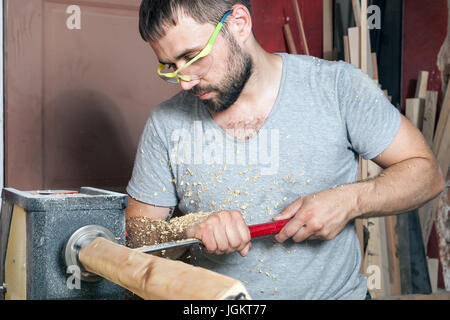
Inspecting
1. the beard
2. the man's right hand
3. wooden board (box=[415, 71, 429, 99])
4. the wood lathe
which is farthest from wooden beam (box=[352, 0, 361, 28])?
the wood lathe

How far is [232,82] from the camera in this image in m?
1.54

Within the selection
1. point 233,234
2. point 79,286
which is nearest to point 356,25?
point 233,234

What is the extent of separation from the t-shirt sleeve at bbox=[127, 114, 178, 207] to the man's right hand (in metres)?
0.49

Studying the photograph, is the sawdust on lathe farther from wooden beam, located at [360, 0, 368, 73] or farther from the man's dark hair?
wooden beam, located at [360, 0, 368, 73]

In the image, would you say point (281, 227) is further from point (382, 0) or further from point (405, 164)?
point (382, 0)

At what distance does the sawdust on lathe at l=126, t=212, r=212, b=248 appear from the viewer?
134cm

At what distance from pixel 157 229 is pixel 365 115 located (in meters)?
0.75

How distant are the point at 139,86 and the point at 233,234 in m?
1.62

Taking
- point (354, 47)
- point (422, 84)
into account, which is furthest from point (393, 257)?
point (354, 47)

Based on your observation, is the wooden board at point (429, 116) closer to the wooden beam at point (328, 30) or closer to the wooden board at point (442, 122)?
the wooden board at point (442, 122)

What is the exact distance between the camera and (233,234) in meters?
1.20

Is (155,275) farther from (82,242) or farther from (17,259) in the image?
(17,259)

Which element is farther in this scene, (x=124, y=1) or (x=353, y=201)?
(x=124, y=1)

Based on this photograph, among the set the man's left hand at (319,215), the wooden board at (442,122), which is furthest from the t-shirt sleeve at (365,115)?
the wooden board at (442,122)
